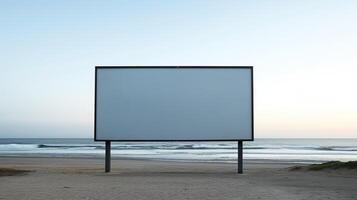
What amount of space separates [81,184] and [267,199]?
20.4 feet

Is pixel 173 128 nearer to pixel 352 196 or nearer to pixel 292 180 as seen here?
pixel 292 180

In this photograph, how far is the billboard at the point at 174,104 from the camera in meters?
20.8

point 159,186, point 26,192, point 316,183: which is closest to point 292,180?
point 316,183

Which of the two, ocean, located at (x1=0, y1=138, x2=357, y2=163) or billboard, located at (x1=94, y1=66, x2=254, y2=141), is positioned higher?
billboard, located at (x1=94, y1=66, x2=254, y2=141)

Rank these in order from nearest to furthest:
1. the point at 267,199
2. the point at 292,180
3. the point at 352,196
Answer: the point at 267,199 → the point at 352,196 → the point at 292,180

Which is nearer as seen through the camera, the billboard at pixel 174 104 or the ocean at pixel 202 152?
the billboard at pixel 174 104

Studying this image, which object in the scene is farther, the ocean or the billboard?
the ocean

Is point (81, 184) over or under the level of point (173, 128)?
under

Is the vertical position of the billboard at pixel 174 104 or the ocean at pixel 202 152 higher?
the billboard at pixel 174 104

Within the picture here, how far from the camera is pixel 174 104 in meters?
21.0

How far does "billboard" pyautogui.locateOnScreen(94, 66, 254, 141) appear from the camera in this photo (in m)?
20.8

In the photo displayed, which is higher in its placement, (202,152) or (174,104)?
(174,104)

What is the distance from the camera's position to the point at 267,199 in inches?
479

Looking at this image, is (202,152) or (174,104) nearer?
(174,104)
